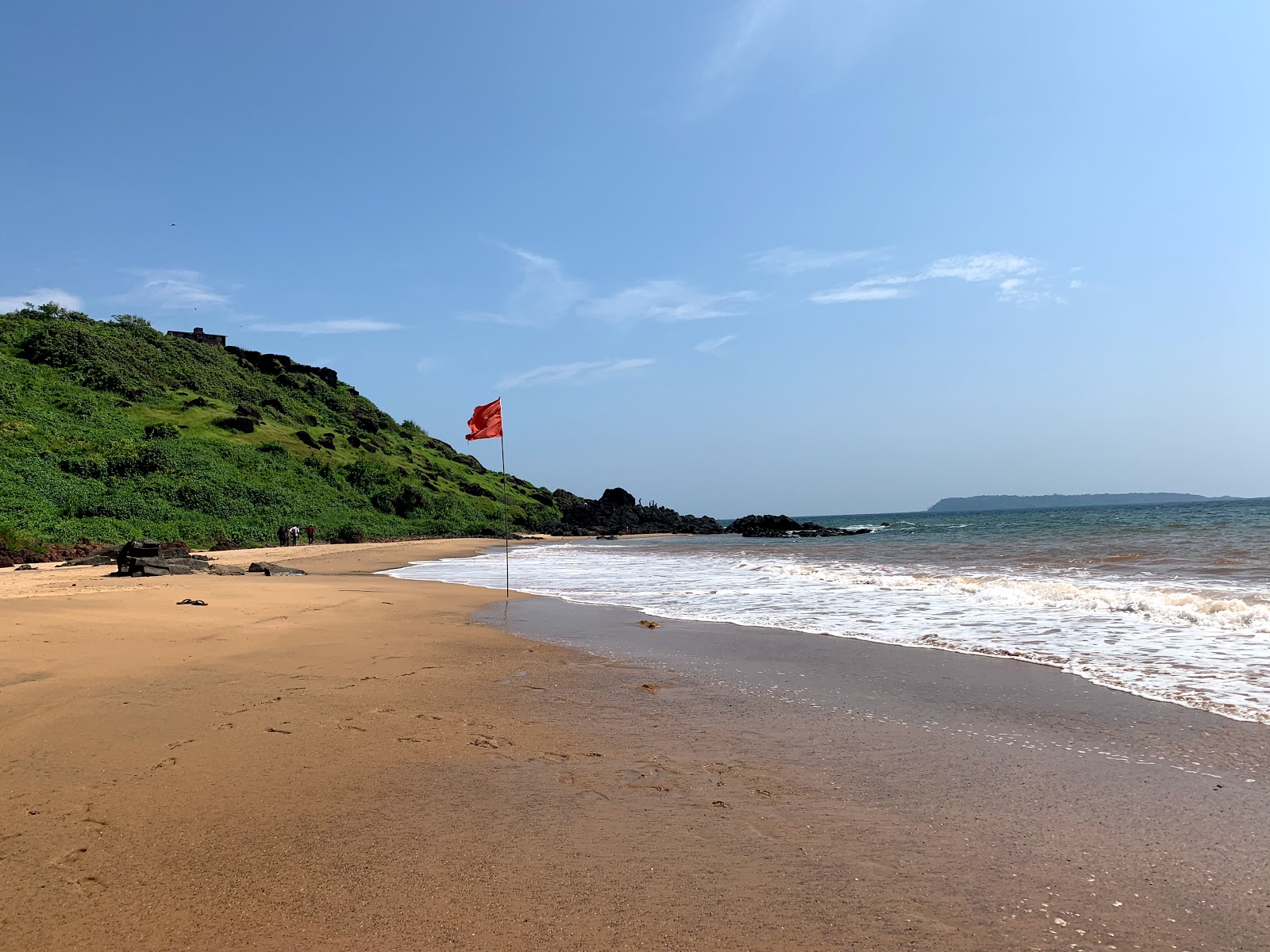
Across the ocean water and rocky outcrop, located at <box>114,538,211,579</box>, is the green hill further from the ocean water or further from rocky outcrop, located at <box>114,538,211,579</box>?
the ocean water

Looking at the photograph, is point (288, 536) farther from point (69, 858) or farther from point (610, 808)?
point (610, 808)

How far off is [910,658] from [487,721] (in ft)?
16.3

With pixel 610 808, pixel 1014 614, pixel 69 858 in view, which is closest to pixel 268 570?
pixel 1014 614

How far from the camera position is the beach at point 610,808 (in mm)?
2764

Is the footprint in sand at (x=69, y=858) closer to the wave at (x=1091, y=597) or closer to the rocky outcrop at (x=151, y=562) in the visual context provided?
the wave at (x=1091, y=597)

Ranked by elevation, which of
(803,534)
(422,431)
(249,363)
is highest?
(249,363)

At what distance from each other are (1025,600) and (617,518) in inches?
2502

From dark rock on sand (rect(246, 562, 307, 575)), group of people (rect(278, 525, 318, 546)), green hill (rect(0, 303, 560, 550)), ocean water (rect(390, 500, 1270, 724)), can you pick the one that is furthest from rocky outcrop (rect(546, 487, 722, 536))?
dark rock on sand (rect(246, 562, 307, 575))

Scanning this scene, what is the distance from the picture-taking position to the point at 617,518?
75.8m

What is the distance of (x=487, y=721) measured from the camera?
18.4 ft

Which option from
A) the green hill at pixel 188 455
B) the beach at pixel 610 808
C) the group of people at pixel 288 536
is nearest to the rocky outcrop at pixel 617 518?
the green hill at pixel 188 455

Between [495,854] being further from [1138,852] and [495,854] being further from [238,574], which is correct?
[238,574]

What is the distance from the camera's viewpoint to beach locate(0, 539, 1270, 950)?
9.07 ft

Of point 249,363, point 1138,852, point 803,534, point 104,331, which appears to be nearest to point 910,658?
point 1138,852
